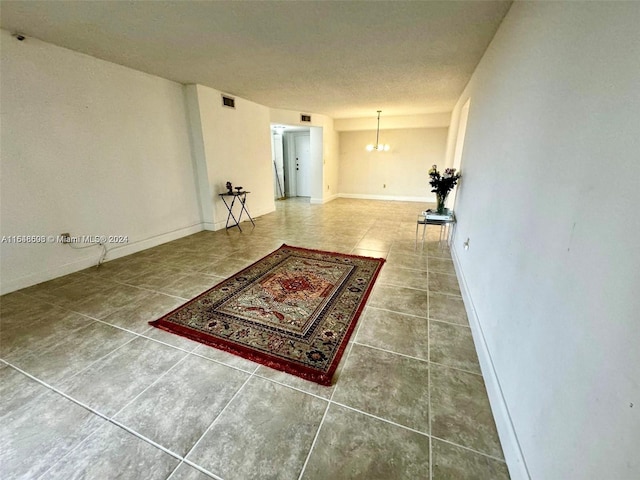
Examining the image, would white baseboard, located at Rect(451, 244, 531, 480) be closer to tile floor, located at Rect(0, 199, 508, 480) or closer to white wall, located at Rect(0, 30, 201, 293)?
tile floor, located at Rect(0, 199, 508, 480)

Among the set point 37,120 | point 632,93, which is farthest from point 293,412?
point 37,120

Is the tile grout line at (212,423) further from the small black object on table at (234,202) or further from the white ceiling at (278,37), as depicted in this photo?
the small black object on table at (234,202)

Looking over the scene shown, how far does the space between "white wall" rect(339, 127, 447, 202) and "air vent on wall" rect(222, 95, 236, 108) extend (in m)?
4.31

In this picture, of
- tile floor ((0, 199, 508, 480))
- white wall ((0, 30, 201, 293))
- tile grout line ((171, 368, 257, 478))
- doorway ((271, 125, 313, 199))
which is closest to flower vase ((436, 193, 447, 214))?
tile floor ((0, 199, 508, 480))

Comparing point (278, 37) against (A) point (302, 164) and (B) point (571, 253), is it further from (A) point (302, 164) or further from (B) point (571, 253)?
(A) point (302, 164)

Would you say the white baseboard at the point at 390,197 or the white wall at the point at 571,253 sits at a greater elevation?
the white wall at the point at 571,253

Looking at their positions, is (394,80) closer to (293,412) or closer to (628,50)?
(628,50)

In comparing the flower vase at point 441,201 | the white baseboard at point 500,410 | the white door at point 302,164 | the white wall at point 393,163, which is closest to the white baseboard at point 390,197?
the white wall at point 393,163

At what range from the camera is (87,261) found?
3.09 m

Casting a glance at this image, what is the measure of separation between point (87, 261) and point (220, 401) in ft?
9.33

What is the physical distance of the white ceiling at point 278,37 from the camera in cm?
198

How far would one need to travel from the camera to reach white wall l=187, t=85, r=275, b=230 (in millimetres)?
4195

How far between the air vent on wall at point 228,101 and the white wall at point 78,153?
0.69 meters

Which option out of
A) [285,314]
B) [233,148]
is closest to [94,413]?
[285,314]
